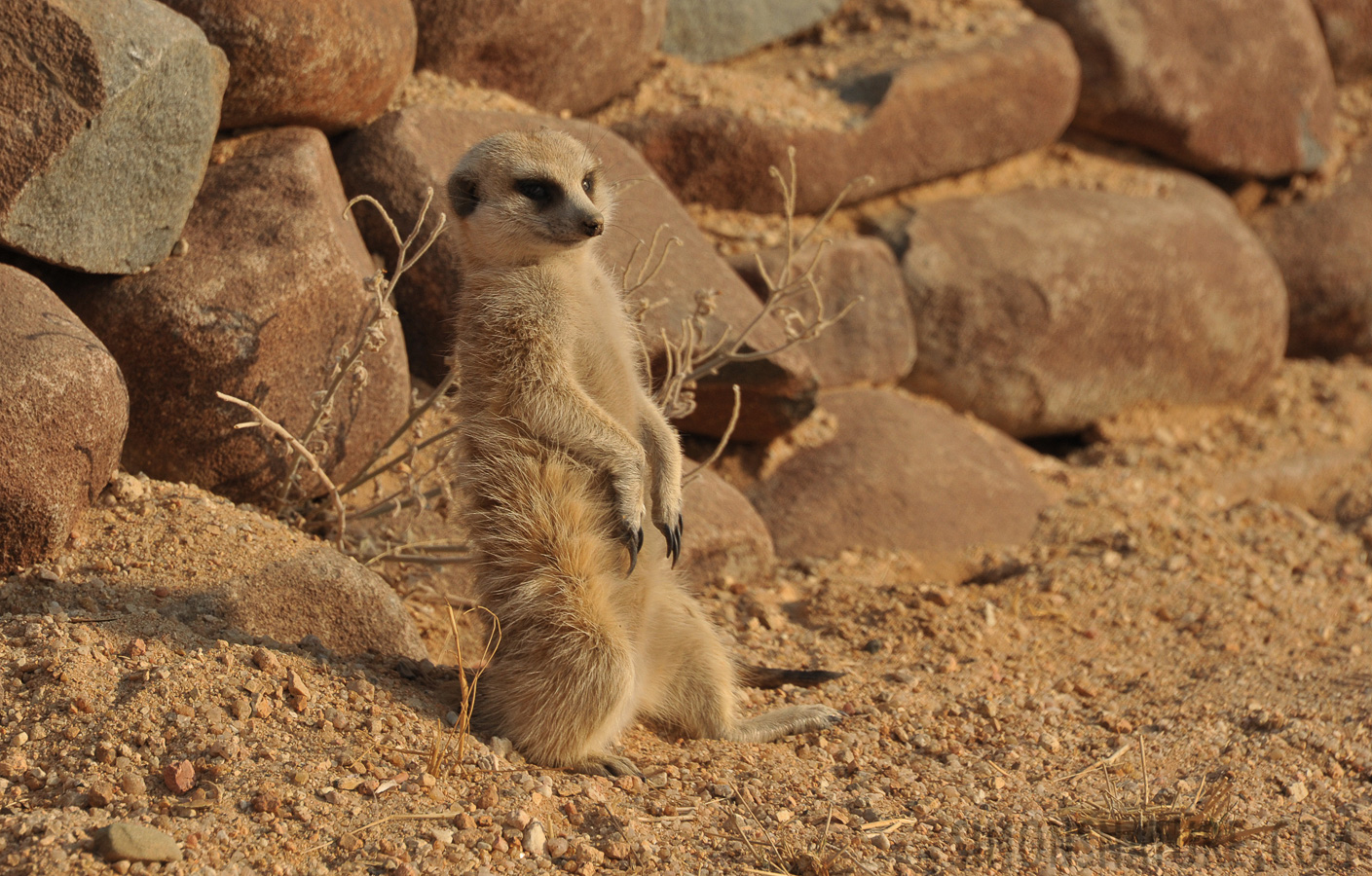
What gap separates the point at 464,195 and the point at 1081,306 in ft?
12.2

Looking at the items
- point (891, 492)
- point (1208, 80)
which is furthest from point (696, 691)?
point (1208, 80)

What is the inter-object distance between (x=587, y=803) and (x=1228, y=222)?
17.2 feet

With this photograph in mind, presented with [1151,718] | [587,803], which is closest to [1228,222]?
[1151,718]

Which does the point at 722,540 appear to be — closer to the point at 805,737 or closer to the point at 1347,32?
the point at 805,737

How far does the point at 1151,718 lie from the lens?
10.4 feet

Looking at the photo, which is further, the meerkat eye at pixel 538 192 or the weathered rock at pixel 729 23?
the weathered rock at pixel 729 23

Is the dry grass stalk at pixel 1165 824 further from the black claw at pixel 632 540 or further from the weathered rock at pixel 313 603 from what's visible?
the weathered rock at pixel 313 603

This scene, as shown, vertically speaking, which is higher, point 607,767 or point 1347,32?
point 1347,32

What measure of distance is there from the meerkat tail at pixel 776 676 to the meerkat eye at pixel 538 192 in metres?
1.31

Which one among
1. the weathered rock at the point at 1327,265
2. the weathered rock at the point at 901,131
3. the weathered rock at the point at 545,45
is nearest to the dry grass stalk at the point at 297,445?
the weathered rock at the point at 545,45

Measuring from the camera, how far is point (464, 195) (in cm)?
282

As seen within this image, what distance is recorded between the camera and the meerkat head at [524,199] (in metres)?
2.71

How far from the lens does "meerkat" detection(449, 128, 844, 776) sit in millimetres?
2598

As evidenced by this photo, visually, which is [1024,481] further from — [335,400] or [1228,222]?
[335,400]
